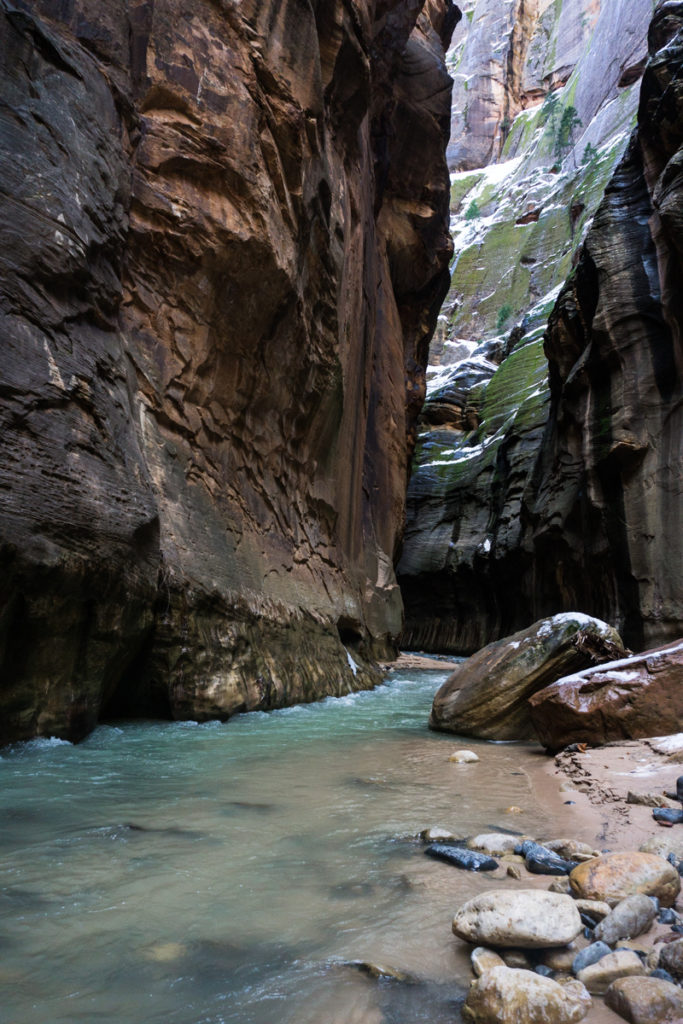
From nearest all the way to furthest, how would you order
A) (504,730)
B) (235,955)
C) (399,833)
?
(235,955), (399,833), (504,730)

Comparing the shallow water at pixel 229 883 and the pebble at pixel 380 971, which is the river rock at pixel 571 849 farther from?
the pebble at pixel 380 971

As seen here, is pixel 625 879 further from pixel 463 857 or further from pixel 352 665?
pixel 352 665

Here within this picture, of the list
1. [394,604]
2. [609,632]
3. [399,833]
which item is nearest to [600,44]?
[394,604]

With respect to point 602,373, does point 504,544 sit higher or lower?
lower

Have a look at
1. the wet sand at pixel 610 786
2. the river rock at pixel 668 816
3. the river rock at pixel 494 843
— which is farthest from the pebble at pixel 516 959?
the river rock at pixel 668 816

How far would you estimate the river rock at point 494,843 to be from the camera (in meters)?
2.87

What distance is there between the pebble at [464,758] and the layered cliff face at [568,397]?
1157 cm

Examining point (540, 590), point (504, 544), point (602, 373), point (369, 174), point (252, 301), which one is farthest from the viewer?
point (504, 544)

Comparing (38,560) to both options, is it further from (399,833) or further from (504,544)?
(504,544)

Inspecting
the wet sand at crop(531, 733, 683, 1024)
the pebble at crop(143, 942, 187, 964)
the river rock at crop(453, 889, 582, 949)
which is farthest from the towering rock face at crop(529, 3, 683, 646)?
the pebble at crop(143, 942, 187, 964)

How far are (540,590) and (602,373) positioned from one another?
28.2ft

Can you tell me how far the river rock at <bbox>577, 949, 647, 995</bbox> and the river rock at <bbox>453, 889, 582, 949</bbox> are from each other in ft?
0.42

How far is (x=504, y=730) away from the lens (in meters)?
6.47

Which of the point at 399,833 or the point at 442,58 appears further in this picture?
the point at 442,58
